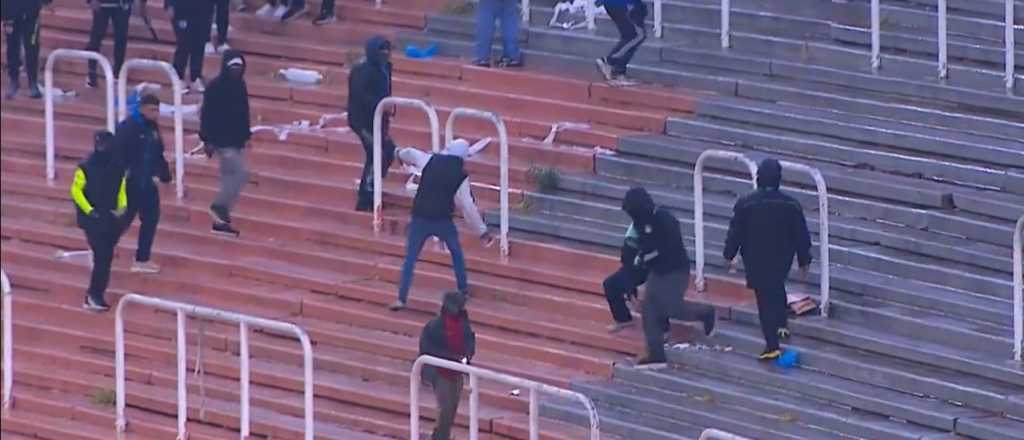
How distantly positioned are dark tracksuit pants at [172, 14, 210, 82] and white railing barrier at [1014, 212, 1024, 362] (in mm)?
7951

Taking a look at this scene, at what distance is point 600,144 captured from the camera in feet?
59.0

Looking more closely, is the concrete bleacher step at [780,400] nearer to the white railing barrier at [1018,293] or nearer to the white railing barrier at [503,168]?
the white railing barrier at [1018,293]

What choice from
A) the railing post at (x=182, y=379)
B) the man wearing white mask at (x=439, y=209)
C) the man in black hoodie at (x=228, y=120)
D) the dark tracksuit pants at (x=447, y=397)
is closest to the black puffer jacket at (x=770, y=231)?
the dark tracksuit pants at (x=447, y=397)

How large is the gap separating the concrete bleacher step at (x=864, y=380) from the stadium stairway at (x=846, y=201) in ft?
0.04

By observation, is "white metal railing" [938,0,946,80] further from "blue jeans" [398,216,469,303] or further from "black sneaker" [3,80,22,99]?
"black sneaker" [3,80,22,99]

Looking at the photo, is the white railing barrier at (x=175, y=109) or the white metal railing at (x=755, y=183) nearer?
the white metal railing at (x=755, y=183)

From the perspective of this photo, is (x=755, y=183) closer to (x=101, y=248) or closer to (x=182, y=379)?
(x=182, y=379)

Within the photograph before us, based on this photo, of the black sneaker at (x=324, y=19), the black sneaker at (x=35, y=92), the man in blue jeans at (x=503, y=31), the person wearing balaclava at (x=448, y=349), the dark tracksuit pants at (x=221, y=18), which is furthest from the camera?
the black sneaker at (x=324, y=19)

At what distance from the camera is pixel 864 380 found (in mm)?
14578

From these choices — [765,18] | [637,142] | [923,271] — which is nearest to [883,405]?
[923,271]

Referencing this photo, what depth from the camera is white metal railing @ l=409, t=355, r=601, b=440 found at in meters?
13.1

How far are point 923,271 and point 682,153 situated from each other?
8.23 feet

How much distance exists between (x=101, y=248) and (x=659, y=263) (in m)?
4.21

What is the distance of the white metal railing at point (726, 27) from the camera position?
18531 mm
